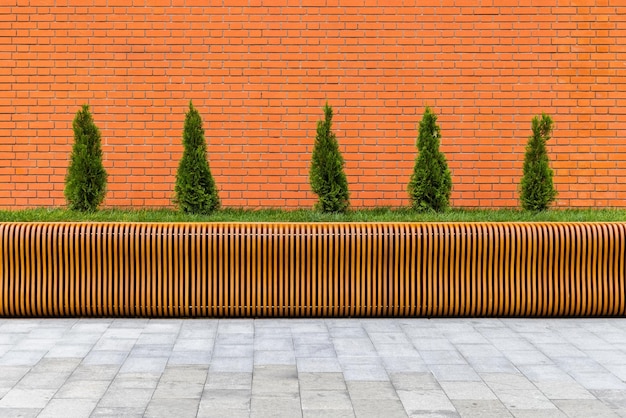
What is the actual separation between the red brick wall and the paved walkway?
310 centimetres

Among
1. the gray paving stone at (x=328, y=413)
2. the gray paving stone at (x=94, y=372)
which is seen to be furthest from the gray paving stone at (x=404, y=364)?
the gray paving stone at (x=94, y=372)

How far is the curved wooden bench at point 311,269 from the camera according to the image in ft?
22.5

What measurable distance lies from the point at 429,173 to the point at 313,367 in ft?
12.1

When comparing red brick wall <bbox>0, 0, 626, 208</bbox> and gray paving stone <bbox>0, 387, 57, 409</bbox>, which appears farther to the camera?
red brick wall <bbox>0, 0, 626, 208</bbox>

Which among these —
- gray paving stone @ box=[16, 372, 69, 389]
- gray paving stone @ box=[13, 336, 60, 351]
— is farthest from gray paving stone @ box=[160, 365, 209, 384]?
gray paving stone @ box=[13, 336, 60, 351]

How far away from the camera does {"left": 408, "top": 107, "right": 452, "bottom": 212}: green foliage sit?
8.17 meters

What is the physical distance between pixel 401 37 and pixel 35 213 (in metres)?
5.13

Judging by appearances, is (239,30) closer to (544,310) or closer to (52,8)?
(52,8)

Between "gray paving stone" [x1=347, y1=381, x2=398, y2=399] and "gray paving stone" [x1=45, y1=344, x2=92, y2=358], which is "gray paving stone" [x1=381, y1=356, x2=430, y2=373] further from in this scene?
"gray paving stone" [x1=45, y1=344, x2=92, y2=358]

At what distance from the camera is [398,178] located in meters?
9.56

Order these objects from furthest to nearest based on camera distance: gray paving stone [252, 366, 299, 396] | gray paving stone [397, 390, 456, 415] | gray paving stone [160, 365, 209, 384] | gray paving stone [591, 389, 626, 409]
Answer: gray paving stone [160, 365, 209, 384], gray paving stone [252, 366, 299, 396], gray paving stone [591, 389, 626, 409], gray paving stone [397, 390, 456, 415]

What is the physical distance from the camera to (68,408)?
4113mm

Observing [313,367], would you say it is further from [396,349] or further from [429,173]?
[429,173]

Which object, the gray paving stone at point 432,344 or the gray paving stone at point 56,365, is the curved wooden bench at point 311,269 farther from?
the gray paving stone at point 56,365
